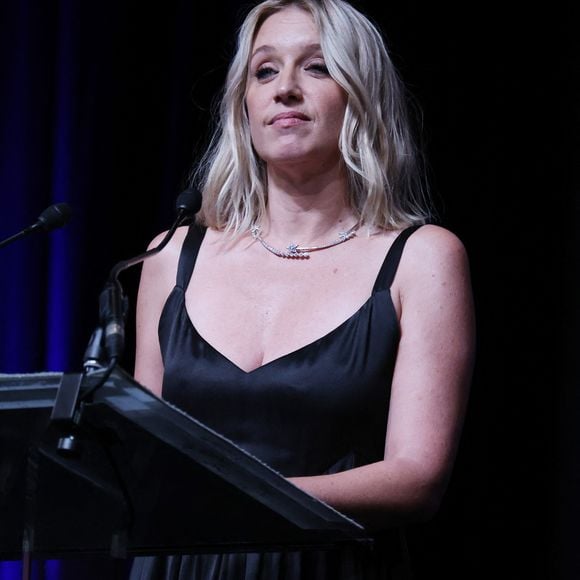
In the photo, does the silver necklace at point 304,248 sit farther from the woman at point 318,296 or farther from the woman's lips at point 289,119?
the woman's lips at point 289,119

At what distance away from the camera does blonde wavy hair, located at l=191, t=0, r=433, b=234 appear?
6.77 ft

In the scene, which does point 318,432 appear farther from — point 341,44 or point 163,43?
point 163,43

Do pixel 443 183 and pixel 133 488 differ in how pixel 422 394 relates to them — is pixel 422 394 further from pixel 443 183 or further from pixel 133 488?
pixel 443 183

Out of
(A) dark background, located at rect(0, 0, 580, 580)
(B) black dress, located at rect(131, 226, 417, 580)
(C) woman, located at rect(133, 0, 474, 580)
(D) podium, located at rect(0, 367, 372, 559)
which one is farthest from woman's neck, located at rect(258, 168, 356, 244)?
(D) podium, located at rect(0, 367, 372, 559)

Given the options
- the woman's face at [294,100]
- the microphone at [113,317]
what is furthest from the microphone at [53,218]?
the woman's face at [294,100]

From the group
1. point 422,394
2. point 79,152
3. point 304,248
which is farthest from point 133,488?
point 79,152

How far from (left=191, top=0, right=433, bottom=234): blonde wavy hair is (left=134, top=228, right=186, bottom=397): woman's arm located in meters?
0.12

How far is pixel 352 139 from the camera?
2092 millimetres

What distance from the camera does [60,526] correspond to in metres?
1.30

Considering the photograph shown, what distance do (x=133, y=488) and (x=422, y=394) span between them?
66 centimetres

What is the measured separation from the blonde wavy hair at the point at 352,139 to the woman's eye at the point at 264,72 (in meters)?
0.06

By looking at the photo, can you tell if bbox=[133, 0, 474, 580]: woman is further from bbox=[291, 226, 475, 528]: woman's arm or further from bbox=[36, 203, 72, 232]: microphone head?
bbox=[36, 203, 72, 232]: microphone head

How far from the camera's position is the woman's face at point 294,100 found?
2025 millimetres

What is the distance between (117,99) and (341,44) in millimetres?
994
